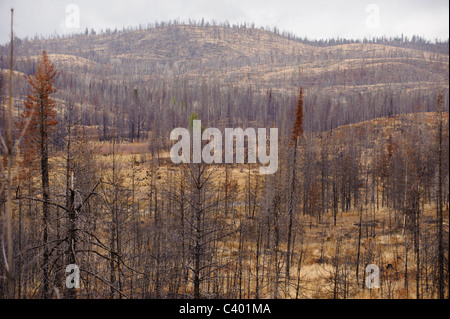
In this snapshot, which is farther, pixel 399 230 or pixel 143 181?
pixel 143 181

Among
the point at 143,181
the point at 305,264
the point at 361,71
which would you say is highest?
the point at 361,71

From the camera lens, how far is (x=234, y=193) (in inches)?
1853

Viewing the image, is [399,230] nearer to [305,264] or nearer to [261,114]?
[305,264]

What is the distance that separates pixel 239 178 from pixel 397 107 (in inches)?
2801

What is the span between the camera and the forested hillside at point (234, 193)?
43.5ft

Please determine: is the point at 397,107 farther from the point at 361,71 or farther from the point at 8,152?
the point at 8,152

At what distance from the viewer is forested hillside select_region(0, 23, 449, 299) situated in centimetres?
1326
